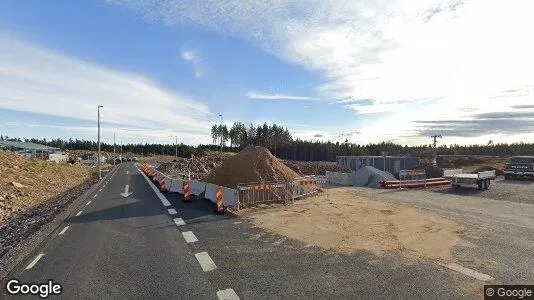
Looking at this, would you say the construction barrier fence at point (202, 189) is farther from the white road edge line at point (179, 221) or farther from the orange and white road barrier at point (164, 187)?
the white road edge line at point (179, 221)

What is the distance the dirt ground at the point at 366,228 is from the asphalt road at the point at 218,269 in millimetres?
922

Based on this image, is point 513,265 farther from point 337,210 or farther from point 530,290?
point 337,210

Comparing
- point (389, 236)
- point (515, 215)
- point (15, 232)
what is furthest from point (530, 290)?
point (15, 232)

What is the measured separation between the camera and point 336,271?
9.09m

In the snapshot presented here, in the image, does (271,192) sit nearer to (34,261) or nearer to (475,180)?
(34,261)

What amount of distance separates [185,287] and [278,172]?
59.1 ft

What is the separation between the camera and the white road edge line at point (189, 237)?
12.4 m

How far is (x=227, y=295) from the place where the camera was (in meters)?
7.55

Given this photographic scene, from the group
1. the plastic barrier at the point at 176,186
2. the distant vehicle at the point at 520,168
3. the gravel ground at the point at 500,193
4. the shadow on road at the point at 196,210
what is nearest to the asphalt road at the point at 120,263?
the shadow on road at the point at 196,210

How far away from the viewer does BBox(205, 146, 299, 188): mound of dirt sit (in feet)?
81.8

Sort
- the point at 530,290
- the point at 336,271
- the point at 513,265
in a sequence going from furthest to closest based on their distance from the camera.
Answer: the point at 513,265 < the point at 336,271 < the point at 530,290

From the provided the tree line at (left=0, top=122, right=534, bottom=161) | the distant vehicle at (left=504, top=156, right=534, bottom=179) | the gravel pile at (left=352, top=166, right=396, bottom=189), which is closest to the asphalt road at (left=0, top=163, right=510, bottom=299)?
the gravel pile at (left=352, top=166, right=396, bottom=189)

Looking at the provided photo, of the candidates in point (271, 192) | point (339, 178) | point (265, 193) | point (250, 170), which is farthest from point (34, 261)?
point (339, 178)

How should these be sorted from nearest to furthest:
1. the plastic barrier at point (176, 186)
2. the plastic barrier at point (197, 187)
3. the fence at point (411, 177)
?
the plastic barrier at point (197, 187) < the plastic barrier at point (176, 186) < the fence at point (411, 177)
